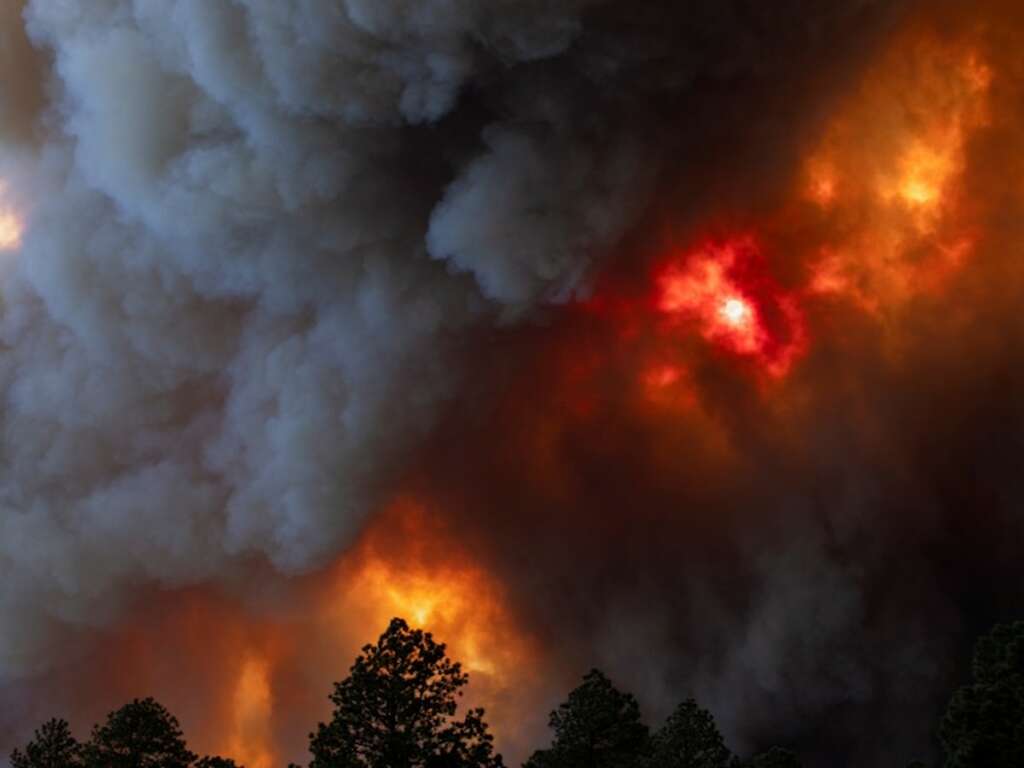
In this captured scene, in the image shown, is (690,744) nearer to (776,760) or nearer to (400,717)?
(776,760)

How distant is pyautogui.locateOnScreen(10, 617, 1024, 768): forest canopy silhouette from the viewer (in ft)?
115

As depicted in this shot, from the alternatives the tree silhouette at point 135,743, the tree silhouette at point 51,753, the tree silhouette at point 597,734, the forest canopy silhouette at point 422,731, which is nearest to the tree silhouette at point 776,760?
the forest canopy silhouette at point 422,731

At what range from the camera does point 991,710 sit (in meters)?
30.1

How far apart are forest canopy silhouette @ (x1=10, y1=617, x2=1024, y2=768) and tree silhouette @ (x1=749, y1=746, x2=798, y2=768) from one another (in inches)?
1.5

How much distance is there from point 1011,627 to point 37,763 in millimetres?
33411

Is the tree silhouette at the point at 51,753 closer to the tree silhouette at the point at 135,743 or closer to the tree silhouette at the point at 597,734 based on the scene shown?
the tree silhouette at the point at 135,743

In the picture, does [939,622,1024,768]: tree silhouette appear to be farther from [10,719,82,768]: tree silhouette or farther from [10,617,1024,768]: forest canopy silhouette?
[10,719,82,768]: tree silhouette

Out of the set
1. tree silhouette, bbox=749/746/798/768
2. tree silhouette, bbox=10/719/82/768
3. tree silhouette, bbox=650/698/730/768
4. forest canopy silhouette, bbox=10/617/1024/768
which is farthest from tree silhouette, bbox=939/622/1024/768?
tree silhouette, bbox=10/719/82/768

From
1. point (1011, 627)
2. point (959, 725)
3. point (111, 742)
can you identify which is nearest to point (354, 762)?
point (111, 742)

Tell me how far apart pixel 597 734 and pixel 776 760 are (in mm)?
6475

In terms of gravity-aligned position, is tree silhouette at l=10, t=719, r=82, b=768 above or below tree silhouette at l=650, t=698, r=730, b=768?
above

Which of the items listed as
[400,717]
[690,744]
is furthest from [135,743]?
[690,744]

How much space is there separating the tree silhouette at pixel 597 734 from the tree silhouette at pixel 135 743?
12452 mm

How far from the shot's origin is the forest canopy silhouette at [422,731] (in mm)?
35188
